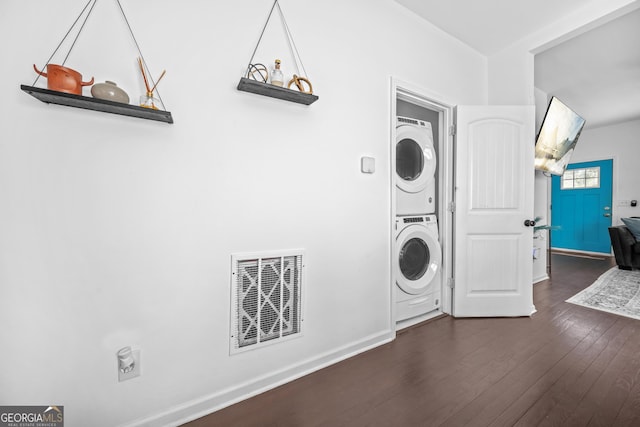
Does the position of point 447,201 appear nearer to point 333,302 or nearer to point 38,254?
point 333,302

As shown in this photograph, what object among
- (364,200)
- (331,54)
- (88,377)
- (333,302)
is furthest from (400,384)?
(331,54)

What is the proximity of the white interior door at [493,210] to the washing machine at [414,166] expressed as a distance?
0.26m

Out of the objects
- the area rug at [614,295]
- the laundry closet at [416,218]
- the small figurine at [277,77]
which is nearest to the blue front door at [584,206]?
the area rug at [614,295]

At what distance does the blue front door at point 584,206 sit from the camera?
531 cm

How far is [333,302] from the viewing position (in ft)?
5.96

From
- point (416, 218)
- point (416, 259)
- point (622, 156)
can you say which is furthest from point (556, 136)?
point (622, 156)

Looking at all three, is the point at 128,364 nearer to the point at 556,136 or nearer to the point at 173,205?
the point at 173,205

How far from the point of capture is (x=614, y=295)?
3.09 meters

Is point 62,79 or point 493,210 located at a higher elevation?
point 62,79

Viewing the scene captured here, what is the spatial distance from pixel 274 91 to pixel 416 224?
1.62 meters

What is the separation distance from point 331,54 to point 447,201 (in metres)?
1.66

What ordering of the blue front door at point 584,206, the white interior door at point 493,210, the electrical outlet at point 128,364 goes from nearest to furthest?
the electrical outlet at point 128,364
the white interior door at point 493,210
the blue front door at point 584,206

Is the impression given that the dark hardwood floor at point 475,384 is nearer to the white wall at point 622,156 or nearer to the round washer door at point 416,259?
the round washer door at point 416,259

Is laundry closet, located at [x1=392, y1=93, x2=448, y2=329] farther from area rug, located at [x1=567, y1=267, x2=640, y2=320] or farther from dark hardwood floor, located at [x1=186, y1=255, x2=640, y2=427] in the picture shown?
area rug, located at [x1=567, y1=267, x2=640, y2=320]
